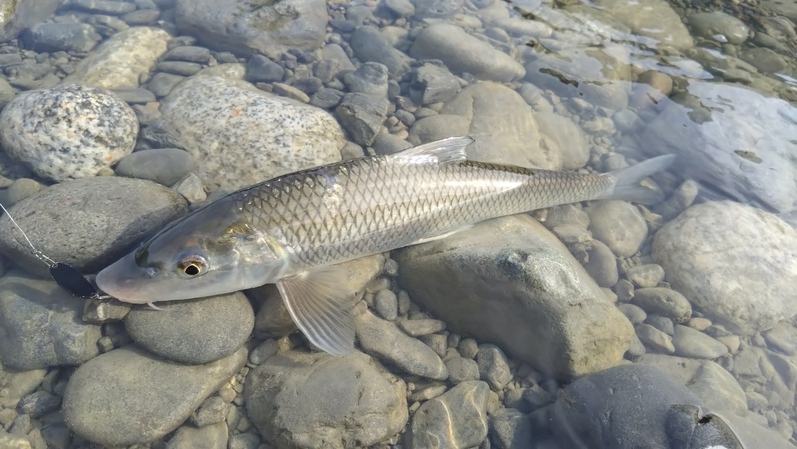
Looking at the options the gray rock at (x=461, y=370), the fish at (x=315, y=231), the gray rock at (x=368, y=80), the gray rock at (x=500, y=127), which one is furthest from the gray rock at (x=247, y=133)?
the gray rock at (x=461, y=370)

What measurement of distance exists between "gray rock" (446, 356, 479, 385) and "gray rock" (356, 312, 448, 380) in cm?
9

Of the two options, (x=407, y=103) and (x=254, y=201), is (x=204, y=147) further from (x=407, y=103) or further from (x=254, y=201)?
(x=407, y=103)

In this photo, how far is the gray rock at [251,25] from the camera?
794 cm

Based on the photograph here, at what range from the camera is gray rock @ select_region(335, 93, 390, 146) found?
21.7 feet

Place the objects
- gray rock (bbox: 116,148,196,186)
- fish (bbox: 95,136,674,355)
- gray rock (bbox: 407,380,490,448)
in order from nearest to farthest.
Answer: fish (bbox: 95,136,674,355)
gray rock (bbox: 407,380,490,448)
gray rock (bbox: 116,148,196,186)

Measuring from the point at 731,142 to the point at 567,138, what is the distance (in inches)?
93.2

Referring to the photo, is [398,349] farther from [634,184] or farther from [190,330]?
[634,184]

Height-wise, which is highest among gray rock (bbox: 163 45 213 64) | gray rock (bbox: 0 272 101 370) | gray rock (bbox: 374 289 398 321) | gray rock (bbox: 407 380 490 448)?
gray rock (bbox: 163 45 213 64)

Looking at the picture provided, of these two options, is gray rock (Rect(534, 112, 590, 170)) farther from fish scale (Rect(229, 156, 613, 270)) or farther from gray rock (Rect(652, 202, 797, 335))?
fish scale (Rect(229, 156, 613, 270))

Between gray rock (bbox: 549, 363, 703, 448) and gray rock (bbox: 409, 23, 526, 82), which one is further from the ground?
gray rock (bbox: 409, 23, 526, 82)

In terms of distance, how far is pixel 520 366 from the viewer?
5070mm

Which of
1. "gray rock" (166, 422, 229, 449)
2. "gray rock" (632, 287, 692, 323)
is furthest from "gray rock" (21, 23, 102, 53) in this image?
"gray rock" (632, 287, 692, 323)

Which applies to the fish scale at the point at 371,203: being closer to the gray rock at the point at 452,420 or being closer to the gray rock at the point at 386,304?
the gray rock at the point at 386,304

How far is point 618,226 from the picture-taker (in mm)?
6477
